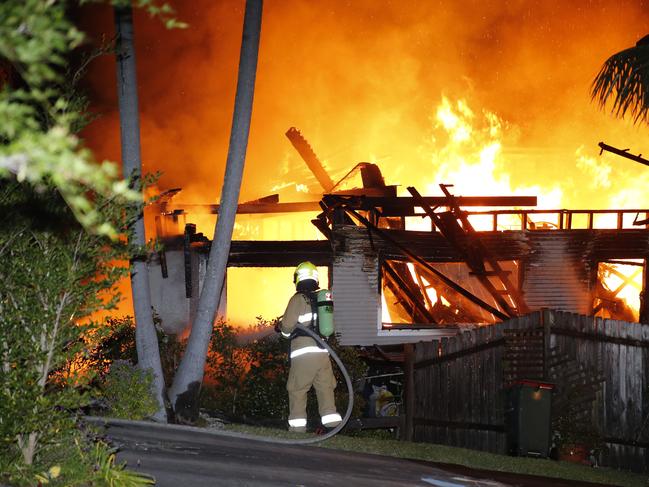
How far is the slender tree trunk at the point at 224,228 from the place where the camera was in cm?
950

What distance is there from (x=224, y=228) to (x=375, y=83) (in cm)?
1851

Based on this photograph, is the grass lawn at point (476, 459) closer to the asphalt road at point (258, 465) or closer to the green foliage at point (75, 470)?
the asphalt road at point (258, 465)

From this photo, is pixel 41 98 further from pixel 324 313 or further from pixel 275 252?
pixel 275 252

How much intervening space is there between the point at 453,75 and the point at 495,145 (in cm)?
469

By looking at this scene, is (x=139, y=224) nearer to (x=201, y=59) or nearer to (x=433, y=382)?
(x=433, y=382)

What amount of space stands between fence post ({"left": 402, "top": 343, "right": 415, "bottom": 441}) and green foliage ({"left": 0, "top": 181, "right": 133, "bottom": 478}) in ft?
23.5

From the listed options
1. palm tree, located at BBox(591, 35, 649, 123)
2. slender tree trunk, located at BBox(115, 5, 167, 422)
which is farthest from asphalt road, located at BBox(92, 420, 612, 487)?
palm tree, located at BBox(591, 35, 649, 123)

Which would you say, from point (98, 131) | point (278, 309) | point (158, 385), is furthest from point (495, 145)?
point (158, 385)

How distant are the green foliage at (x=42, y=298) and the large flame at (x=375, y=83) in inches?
764

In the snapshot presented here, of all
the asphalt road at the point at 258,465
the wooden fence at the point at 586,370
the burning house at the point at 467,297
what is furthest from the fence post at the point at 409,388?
the asphalt road at the point at 258,465

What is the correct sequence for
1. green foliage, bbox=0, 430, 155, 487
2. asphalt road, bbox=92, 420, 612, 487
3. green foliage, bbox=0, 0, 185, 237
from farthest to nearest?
asphalt road, bbox=92, 420, 612, 487, green foliage, bbox=0, 430, 155, 487, green foliage, bbox=0, 0, 185, 237

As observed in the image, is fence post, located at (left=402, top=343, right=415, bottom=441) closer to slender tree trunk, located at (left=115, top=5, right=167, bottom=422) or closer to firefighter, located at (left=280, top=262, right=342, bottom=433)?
firefighter, located at (left=280, top=262, right=342, bottom=433)

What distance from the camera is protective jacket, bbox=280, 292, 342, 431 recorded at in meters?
9.05

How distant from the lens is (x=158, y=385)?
30.6 feet
